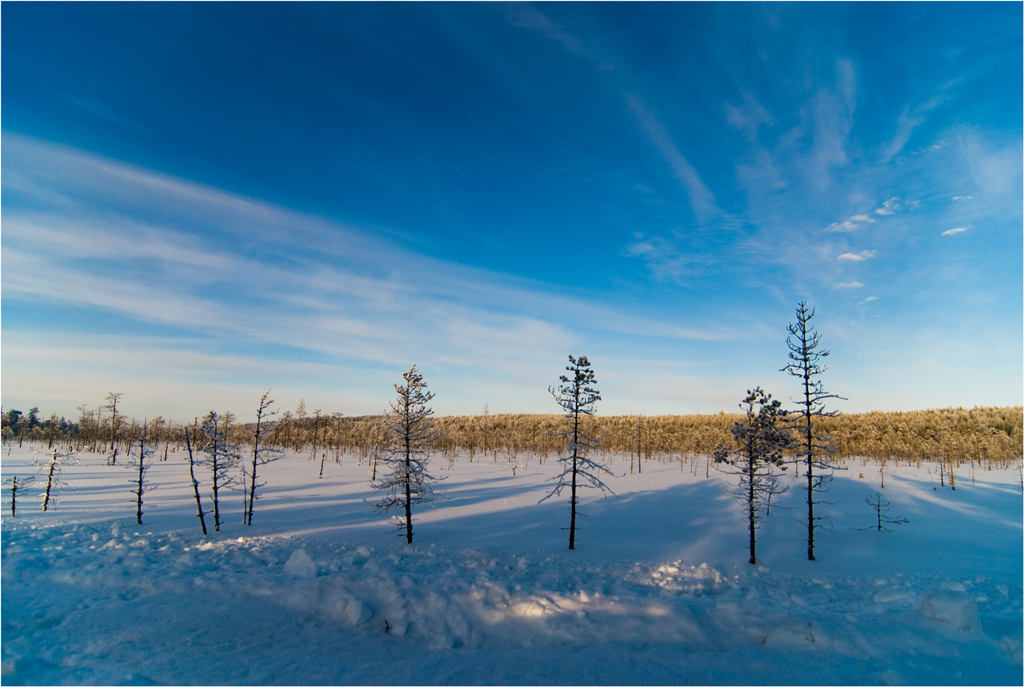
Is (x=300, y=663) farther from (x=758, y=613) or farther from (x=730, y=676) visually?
(x=758, y=613)

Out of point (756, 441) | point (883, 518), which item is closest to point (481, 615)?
point (756, 441)

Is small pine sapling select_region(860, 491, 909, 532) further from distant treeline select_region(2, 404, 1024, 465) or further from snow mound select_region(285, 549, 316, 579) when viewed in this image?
snow mound select_region(285, 549, 316, 579)

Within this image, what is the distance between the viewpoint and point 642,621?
1084 cm

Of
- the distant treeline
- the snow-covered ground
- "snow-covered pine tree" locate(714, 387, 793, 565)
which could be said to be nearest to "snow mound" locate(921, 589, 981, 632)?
the snow-covered ground

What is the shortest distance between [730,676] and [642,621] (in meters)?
2.40

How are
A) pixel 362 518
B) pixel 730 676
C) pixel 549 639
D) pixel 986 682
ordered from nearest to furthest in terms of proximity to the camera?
pixel 986 682 < pixel 730 676 < pixel 549 639 < pixel 362 518

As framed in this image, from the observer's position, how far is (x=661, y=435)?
112625 millimetres

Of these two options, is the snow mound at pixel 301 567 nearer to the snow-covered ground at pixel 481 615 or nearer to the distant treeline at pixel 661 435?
the snow-covered ground at pixel 481 615

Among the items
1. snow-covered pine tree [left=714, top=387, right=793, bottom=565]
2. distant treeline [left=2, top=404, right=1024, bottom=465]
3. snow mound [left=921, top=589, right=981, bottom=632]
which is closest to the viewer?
snow mound [left=921, top=589, right=981, bottom=632]

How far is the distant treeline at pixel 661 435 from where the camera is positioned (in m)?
75.9

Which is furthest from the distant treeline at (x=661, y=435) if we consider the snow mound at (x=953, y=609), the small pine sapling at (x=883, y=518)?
the snow mound at (x=953, y=609)

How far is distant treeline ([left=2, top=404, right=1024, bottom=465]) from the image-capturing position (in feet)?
249

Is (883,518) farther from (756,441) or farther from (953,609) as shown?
(953,609)

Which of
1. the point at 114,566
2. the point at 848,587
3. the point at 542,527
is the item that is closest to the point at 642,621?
the point at 848,587
